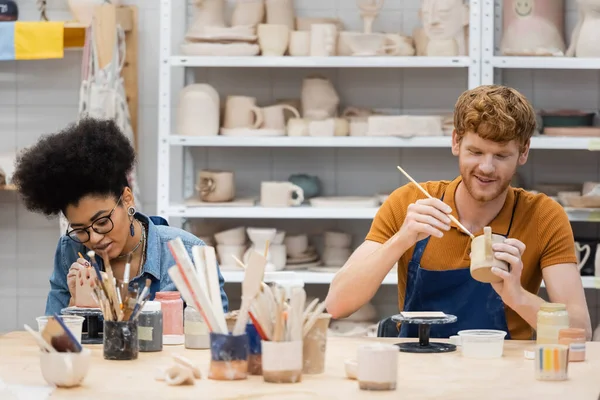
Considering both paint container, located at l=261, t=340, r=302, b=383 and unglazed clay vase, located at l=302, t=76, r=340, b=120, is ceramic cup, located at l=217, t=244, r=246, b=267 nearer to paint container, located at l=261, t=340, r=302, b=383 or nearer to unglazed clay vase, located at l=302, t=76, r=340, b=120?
unglazed clay vase, located at l=302, t=76, r=340, b=120

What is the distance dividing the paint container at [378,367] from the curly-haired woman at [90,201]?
701 millimetres

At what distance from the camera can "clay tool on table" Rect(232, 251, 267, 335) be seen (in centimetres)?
188

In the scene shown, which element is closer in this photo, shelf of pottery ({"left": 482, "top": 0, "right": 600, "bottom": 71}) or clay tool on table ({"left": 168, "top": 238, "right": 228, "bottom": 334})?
clay tool on table ({"left": 168, "top": 238, "right": 228, "bottom": 334})

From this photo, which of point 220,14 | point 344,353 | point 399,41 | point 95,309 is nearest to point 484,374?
point 344,353

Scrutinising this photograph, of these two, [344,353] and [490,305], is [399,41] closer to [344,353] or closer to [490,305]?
[490,305]

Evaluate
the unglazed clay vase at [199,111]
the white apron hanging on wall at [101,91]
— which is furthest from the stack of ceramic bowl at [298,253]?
the white apron hanging on wall at [101,91]

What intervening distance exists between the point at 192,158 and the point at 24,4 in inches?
42.5

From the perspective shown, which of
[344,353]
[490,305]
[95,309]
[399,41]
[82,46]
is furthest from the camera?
[82,46]

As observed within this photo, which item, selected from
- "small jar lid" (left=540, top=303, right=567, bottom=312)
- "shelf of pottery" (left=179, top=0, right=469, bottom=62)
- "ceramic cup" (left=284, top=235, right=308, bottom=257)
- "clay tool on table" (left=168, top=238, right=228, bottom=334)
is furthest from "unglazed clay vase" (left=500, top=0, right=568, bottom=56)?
"clay tool on table" (left=168, top=238, right=228, bottom=334)

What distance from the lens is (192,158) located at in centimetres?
466

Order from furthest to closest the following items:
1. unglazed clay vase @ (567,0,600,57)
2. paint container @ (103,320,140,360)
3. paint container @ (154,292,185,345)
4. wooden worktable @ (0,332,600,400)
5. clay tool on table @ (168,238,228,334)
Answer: unglazed clay vase @ (567,0,600,57)
paint container @ (154,292,185,345)
paint container @ (103,320,140,360)
clay tool on table @ (168,238,228,334)
wooden worktable @ (0,332,600,400)

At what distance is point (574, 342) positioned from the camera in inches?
83.7

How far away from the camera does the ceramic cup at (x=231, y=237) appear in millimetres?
4285

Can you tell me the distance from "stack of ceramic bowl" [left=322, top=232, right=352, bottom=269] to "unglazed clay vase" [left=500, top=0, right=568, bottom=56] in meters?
1.05
